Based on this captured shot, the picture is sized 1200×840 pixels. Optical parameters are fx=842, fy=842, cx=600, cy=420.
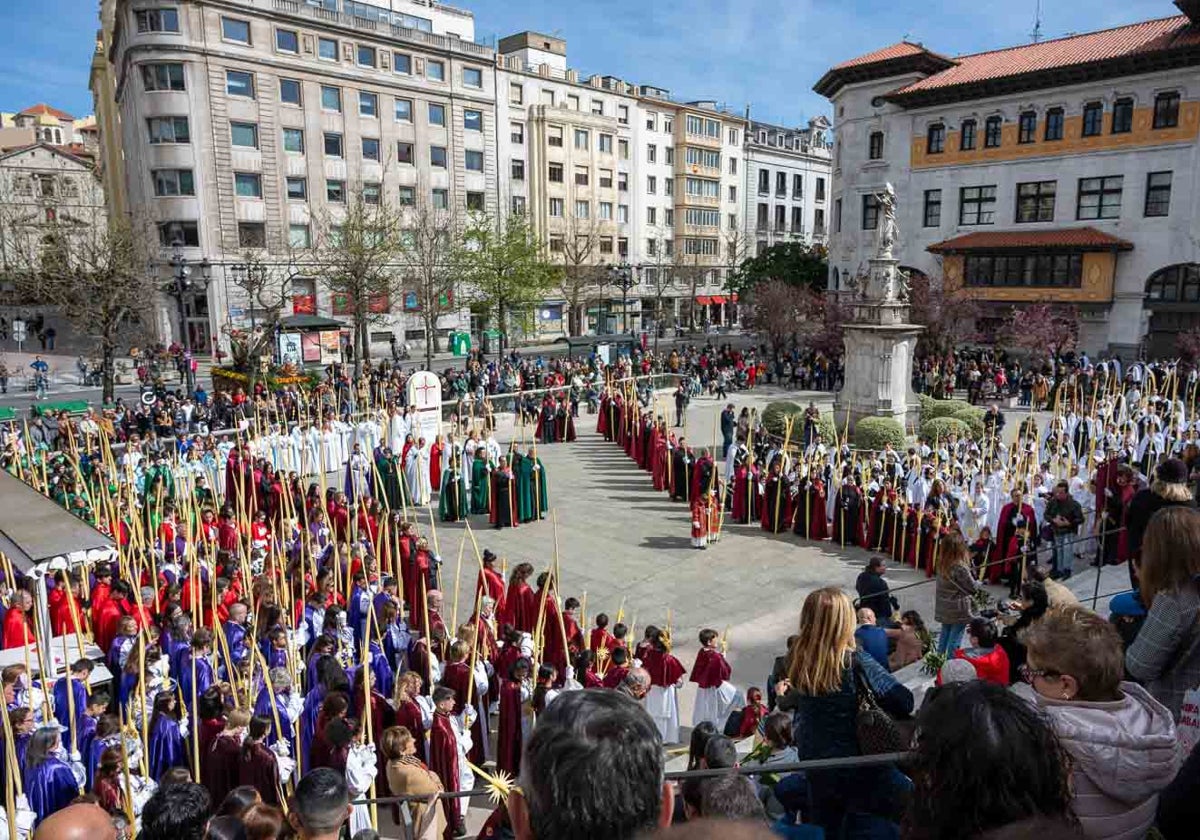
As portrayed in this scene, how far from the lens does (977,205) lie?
40.2m

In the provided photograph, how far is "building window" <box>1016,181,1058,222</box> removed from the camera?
125ft

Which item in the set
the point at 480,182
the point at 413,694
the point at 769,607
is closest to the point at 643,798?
the point at 413,694

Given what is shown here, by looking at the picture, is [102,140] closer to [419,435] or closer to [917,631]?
[419,435]

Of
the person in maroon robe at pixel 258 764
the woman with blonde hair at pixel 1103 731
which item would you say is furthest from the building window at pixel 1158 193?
the person in maroon robe at pixel 258 764

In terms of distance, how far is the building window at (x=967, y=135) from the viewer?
39594 millimetres

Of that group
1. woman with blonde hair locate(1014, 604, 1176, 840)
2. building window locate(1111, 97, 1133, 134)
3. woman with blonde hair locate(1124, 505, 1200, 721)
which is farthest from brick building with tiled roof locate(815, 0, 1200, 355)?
woman with blonde hair locate(1014, 604, 1176, 840)

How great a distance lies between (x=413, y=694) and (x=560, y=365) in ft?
83.8

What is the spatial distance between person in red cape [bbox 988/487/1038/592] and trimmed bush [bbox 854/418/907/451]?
702 centimetres

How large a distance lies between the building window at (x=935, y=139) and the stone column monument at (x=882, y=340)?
71.5 ft

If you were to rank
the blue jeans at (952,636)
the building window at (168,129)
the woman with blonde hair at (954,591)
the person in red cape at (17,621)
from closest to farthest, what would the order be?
the woman with blonde hair at (954,591), the blue jeans at (952,636), the person in red cape at (17,621), the building window at (168,129)

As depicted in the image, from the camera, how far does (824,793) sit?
3850 millimetres

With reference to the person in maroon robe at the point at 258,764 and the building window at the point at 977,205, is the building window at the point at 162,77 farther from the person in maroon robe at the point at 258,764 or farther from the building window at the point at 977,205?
the person in maroon robe at the point at 258,764

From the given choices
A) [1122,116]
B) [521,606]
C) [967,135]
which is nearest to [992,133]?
[967,135]

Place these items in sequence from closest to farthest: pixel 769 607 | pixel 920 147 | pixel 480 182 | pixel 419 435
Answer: pixel 769 607 → pixel 419 435 → pixel 920 147 → pixel 480 182
